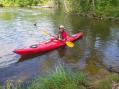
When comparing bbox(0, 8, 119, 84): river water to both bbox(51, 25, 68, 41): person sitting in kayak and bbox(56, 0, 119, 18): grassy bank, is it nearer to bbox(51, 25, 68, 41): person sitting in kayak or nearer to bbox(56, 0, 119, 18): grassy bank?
bbox(51, 25, 68, 41): person sitting in kayak

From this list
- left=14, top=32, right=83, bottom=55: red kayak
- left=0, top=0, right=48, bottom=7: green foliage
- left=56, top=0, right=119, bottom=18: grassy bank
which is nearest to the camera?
left=14, top=32, right=83, bottom=55: red kayak

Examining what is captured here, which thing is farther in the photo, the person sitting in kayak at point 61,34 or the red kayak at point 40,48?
the person sitting in kayak at point 61,34

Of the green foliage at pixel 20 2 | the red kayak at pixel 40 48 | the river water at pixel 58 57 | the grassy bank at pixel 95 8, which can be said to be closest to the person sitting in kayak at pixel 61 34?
the red kayak at pixel 40 48

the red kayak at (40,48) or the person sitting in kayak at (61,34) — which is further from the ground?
the person sitting in kayak at (61,34)

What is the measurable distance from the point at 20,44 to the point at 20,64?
203 inches

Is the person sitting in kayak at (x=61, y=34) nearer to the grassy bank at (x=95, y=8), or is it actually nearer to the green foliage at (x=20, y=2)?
the grassy bank at (x=95, y=8)

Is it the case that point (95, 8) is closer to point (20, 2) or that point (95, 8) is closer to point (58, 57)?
point (58, 57)

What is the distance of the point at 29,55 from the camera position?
1583cm

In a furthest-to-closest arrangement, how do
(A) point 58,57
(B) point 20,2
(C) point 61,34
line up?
(B) point 20,2, (C) point 61,34, (A) point 58,57

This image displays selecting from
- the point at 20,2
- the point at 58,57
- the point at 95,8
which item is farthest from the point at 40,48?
the point at 20,2

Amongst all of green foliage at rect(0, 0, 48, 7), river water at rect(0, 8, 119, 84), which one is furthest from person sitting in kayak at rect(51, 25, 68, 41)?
green foliage at rect(0, 0, 48, 7)

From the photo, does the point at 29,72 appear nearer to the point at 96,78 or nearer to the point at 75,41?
the point at 96,78

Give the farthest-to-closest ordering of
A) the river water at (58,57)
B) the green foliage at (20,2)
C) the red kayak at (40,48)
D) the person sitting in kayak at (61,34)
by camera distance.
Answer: the green foliage at (20,2), the person sitting in kayak at (61,34), the red kayak at (40,48), the river water at (58,57)

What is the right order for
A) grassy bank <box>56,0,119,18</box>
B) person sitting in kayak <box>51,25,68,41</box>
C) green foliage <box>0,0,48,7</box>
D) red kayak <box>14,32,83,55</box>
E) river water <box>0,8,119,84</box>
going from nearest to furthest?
river water <box>0,8,119,84</box> → red kayak <box>14,32,83,55</box> → person sitting in kayak <box>51,25,68,41</box> → grassy bank <box>56,0,119,18</box> → green foliage <box>0,0,48,7</box>
